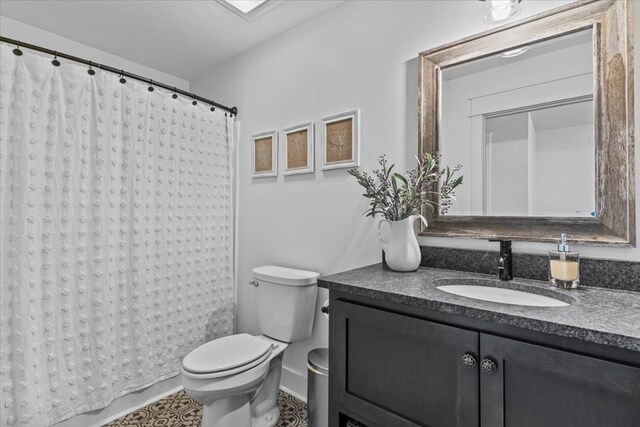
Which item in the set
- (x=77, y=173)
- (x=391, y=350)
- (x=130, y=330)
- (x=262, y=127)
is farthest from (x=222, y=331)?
(x=391, y=350)

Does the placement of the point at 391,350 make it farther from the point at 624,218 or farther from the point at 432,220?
the point at 624,218

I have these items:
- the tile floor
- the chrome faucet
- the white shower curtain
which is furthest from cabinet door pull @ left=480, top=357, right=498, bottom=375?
the white shower curtain

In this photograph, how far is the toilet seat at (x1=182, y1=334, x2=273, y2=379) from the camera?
4.73 feet

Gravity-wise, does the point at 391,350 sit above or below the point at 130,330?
above

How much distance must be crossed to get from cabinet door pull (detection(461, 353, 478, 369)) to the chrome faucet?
1.55 ft

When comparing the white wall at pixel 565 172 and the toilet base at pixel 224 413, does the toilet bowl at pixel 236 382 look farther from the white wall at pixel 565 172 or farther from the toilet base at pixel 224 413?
the white wall at pixel 565 172

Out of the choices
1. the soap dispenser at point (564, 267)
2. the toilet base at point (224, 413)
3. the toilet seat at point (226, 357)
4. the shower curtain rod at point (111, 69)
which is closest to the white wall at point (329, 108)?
the soap dispenser at point (564, 267)

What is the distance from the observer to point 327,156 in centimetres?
186

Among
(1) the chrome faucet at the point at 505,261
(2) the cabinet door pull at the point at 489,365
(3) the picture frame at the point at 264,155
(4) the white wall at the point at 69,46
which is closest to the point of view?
(2) the cabinet door pull at the point at 489,365

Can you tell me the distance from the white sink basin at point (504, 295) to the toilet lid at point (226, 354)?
103 centimetres

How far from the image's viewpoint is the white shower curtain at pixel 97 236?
1424mm

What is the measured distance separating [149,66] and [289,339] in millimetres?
2448

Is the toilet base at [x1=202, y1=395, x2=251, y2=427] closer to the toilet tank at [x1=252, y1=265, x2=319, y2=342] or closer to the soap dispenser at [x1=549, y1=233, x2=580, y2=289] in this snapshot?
the toilet tank at [x1=252, y1=265, x2=319, y2=342]

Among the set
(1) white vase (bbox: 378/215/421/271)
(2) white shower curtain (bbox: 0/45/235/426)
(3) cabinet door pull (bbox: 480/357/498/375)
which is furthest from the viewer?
(2) white shower curtain (bbox: 0/45/235/426)
